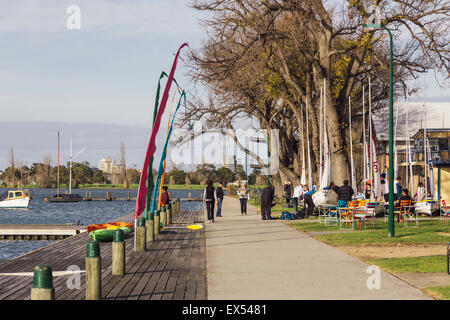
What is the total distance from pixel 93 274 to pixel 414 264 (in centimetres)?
730

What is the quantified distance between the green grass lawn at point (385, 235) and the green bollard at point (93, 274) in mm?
10340

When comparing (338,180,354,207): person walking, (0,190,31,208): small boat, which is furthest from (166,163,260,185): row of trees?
(338,180,354,207): person walking

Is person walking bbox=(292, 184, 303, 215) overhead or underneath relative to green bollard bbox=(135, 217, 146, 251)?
overhead

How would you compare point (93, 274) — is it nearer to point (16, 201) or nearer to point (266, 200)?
point (266, 200)

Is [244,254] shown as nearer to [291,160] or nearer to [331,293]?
[331,293]

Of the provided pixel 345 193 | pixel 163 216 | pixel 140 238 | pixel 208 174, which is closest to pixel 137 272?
pixel 140 238

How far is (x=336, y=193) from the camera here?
29047 mm

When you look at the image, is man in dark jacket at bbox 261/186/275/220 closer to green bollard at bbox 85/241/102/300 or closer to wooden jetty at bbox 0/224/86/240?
wooden jetty at bbox 0/224/86/240

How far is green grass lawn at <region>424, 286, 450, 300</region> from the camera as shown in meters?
9.96

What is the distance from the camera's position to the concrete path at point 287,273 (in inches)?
412

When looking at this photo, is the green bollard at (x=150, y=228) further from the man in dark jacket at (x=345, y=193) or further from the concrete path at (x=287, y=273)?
the man in dark jacket at (x=345, y=193)

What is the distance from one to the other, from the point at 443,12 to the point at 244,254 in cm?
2209

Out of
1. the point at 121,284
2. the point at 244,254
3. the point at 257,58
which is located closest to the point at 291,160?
the point at 257,58

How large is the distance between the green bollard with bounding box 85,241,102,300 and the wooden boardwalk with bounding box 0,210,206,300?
0.29 meters
